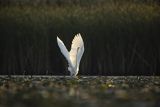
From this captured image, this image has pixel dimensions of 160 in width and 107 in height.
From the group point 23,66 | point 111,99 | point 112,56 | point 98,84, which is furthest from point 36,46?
point 111,99

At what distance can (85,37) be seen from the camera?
14.7 m

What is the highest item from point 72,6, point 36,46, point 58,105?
point 72,6

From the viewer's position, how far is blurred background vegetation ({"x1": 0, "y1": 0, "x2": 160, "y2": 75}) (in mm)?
14086

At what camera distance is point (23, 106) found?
23.4ft

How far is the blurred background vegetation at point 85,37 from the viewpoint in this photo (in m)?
14.1

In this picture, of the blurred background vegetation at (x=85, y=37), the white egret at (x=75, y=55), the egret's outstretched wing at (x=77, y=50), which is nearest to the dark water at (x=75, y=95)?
the white egret at (x=75, y=55)

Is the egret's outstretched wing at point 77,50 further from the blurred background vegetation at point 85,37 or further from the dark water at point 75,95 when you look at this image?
the dark water at point 75,95

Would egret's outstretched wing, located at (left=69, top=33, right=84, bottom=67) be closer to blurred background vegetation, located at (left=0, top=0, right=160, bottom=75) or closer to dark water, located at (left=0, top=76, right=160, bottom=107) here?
blurred background vegetation, located at (left=0, top=0, right=160, bottom=75)

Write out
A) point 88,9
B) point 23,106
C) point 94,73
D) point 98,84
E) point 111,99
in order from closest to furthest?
point 23,106
point 111,99
point 98,84
point 94,73
point 88,9

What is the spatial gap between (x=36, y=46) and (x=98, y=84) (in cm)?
363

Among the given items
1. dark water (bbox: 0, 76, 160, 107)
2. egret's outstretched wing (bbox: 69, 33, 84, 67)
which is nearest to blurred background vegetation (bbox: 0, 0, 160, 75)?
egret's outstretched wing (bbox: 69, 33, 84, 67)

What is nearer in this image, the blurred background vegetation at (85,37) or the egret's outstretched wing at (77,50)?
the egret's outstretched wing at (77,50)

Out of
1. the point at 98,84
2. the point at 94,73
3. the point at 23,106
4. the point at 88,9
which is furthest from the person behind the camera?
the point at 88,9

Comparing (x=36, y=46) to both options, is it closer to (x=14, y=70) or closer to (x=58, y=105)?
(x=14, y=70)
